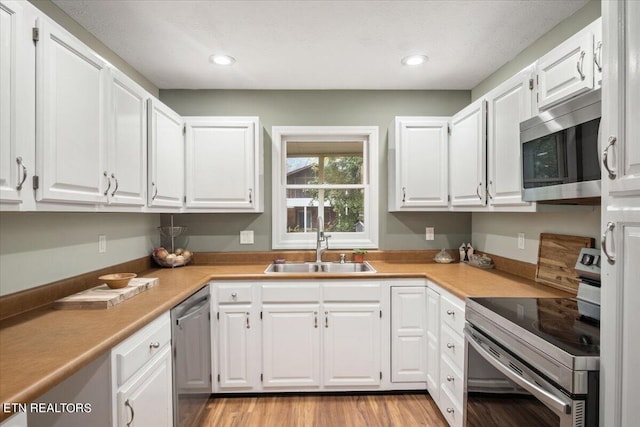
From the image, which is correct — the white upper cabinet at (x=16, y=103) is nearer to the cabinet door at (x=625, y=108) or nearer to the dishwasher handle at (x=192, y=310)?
the dishwasher handle at (x=192, y=310)

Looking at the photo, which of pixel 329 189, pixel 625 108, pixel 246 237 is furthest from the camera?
pixel 329 189

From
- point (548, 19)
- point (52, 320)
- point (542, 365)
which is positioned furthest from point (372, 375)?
point (548, 19)

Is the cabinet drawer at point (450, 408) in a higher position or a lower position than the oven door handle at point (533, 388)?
lower

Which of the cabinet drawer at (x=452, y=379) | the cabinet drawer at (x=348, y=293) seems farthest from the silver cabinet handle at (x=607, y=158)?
the cabinet drawer at (x=348, y=293)

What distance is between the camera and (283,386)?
2.37 metres

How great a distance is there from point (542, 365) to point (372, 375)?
1.47 meters

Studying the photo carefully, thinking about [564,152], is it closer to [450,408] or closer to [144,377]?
[450,408]

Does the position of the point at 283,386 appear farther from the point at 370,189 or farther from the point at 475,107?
the point at 475,107

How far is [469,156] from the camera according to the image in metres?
2.34

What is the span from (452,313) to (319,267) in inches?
47.7

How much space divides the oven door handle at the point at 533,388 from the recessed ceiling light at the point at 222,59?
238cm

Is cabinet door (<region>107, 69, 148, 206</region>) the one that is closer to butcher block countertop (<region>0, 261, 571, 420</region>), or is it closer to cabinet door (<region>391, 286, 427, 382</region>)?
butcher block countertop (<region>0, 261, 571, 420</region>)

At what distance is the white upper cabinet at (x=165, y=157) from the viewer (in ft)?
6.93

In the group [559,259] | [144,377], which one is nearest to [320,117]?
[559,259]
